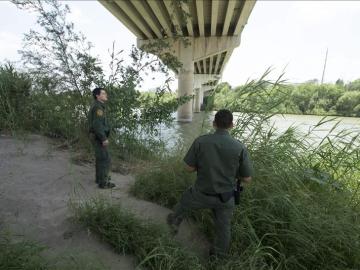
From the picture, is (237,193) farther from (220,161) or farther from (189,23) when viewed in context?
(189,23)

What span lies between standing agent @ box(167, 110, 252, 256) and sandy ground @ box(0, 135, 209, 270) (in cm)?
49

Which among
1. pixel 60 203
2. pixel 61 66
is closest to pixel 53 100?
pixel 61 66

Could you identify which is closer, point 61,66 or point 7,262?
point 7,262

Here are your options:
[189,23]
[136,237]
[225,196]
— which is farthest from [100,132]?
[189,23]

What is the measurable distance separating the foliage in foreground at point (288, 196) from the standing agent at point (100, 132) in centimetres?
64

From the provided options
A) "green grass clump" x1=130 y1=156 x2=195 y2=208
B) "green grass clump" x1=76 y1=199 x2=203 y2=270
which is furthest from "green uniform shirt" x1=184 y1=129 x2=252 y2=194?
"green grass clump" x1=130 y1=156 x2=195 y2=208

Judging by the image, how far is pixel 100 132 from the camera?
421 cm

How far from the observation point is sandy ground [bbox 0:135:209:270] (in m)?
2.82

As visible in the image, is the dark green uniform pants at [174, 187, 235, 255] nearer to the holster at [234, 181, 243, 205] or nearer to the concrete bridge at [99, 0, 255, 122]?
the holster at [234, 181, 243, 205]

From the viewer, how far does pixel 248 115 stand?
4.80 meters

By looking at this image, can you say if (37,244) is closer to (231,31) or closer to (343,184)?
(343,184)

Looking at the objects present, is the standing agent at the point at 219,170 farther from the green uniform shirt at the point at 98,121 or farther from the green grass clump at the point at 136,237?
the green uniform shirt at the point at 98,121

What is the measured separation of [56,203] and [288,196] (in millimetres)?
3033

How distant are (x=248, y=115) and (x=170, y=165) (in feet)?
5.40
